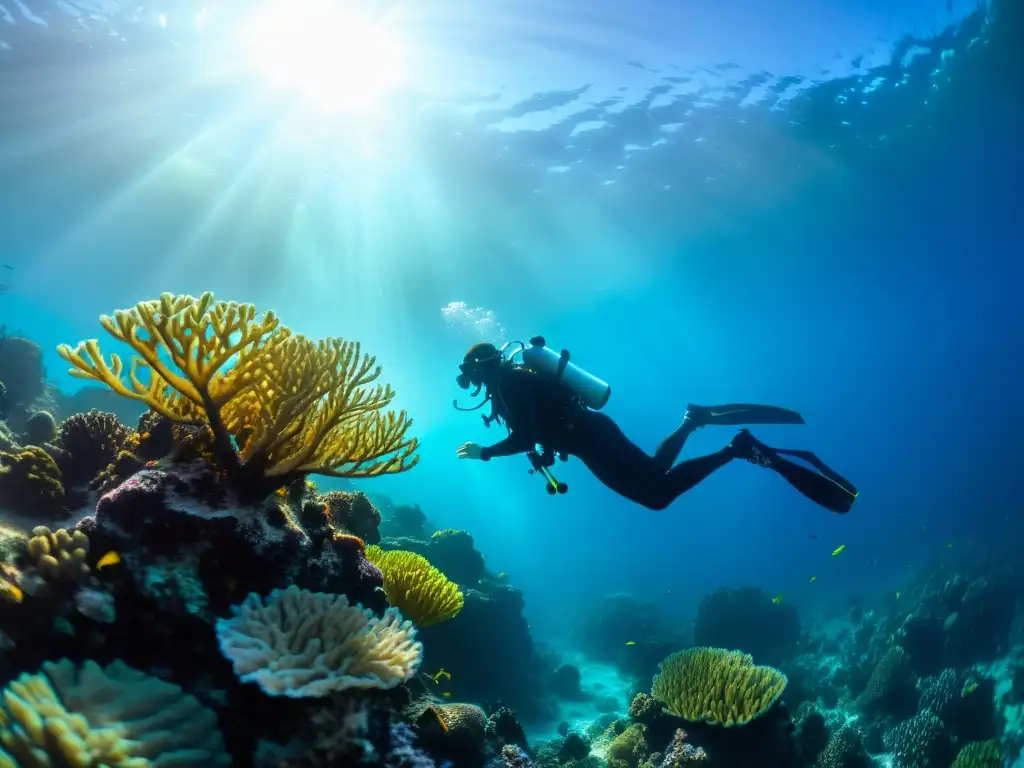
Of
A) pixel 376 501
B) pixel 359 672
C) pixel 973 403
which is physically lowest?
pixel 359 672

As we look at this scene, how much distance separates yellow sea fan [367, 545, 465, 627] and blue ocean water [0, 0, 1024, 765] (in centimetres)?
1884

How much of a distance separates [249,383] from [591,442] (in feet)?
15.4

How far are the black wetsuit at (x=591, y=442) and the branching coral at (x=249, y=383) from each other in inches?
111

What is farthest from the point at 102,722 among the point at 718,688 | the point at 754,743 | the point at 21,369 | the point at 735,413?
the point at 21,369

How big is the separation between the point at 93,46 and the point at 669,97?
73.9ft

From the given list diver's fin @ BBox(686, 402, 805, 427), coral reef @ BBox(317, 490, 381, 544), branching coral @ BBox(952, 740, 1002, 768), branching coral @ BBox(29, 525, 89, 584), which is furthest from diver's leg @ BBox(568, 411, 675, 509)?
→ branching coral @ BBox(952, 740, 1002, 768)

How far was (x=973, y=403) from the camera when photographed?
104 m

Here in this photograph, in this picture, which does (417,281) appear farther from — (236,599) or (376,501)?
(236,599)

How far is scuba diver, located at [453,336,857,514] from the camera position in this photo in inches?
261

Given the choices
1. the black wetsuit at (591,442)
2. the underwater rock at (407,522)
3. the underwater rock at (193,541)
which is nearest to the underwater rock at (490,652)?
the black wetsuit at (591,442)

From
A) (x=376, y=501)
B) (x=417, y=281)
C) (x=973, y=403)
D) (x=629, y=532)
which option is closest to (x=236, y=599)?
(x=376, y=501)

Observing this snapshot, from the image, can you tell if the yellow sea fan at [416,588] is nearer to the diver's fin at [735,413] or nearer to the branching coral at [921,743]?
the diver's fin at [735,413]

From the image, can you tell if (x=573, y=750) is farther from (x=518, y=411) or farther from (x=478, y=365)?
(x=478, y=365)

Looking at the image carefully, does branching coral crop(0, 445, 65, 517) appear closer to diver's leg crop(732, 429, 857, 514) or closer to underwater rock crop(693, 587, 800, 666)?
diver's leg crop(732, 429, 857, 514)
